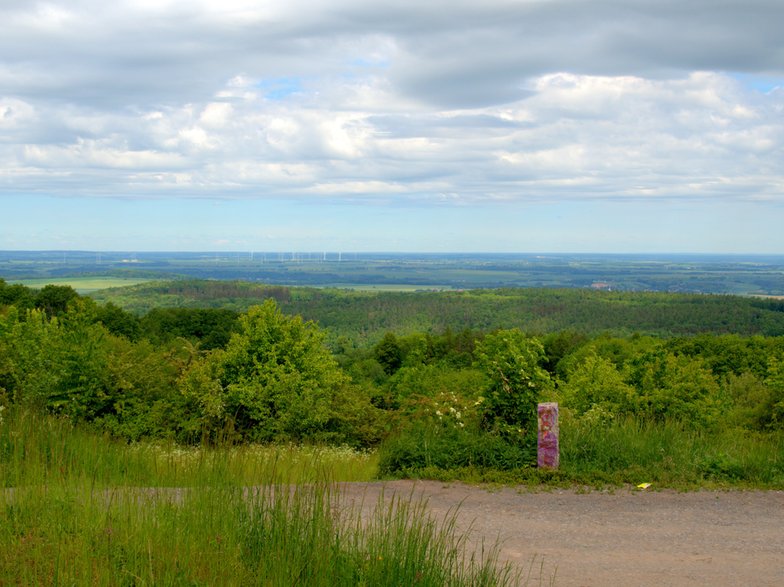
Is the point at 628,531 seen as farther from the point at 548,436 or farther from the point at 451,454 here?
the point at 451,454

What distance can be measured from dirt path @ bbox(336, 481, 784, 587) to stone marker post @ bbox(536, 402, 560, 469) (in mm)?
705

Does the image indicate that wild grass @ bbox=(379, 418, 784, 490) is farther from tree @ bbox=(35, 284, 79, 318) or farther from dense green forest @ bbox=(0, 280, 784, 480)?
tree @ bbox=(35, 284, 79, 318)

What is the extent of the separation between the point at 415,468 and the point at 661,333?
304 ft

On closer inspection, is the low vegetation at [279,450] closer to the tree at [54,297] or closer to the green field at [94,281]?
the tree at [54,297]

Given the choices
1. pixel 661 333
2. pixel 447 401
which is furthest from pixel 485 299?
pixel 447 401

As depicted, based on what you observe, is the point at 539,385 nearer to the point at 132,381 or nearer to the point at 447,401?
the point at 447,401

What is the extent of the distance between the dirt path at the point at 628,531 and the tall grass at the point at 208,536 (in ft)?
3.42

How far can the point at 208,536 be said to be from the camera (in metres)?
5.11

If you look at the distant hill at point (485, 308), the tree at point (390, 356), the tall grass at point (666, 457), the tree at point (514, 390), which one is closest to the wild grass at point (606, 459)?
the tall grass at point (666, 457)

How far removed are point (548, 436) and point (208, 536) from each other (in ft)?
18.5

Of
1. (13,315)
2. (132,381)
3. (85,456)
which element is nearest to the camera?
(85,456)

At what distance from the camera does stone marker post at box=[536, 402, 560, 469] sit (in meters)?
9.68

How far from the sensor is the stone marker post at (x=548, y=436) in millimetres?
9680

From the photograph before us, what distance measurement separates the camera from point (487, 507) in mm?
8508
